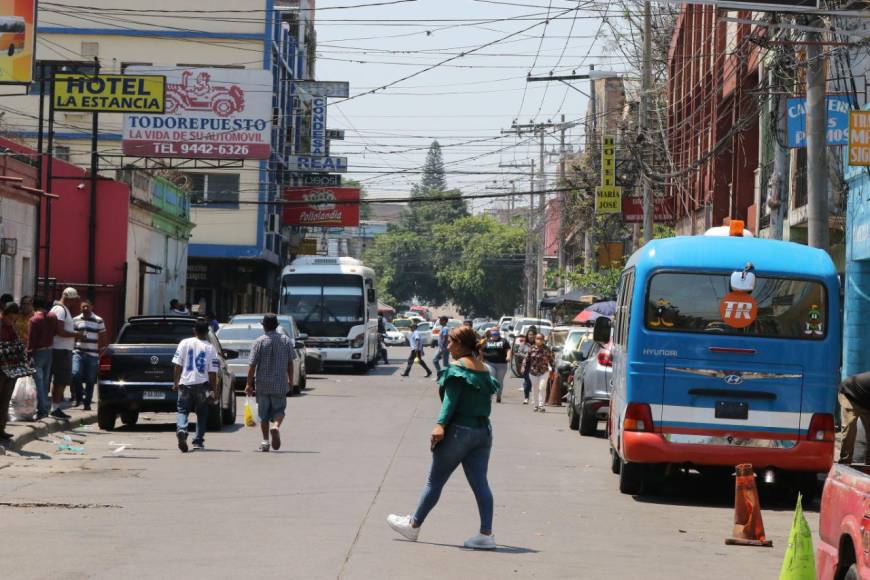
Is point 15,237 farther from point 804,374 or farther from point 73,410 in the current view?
point 804,374

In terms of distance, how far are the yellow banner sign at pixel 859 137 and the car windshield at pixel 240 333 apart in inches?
652

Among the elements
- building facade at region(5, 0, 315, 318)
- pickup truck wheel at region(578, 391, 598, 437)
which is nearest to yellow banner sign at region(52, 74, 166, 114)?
building facade at region(5, 0, 315, 318)

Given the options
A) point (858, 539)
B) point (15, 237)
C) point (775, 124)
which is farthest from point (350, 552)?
point (15, 237)

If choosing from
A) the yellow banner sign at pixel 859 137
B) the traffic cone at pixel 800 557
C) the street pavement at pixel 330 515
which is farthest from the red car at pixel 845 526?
the yellow banner sign at pixel 859 137

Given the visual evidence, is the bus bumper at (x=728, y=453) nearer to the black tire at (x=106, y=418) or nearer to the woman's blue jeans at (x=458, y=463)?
the woman's blue jeans at (x=458, y=463)

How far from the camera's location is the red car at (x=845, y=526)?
707cm

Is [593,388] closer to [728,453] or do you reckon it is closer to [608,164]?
[728,453]

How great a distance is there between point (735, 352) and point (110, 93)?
28.0 metres

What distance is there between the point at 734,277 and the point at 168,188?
3681 centimetres

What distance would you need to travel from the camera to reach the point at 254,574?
9477mm

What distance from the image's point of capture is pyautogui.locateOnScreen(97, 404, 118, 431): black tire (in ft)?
72.3

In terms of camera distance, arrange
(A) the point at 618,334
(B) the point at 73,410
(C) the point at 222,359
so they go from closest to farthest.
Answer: (A) the point at 618,334 < (C) the point at 222,359 < (B) the point at 73,410

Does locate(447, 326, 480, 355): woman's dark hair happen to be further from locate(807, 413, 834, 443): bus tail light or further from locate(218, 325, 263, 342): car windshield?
locate(218, 325, 263, 342): car windshield

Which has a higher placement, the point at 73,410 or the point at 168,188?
the point at 168,188
